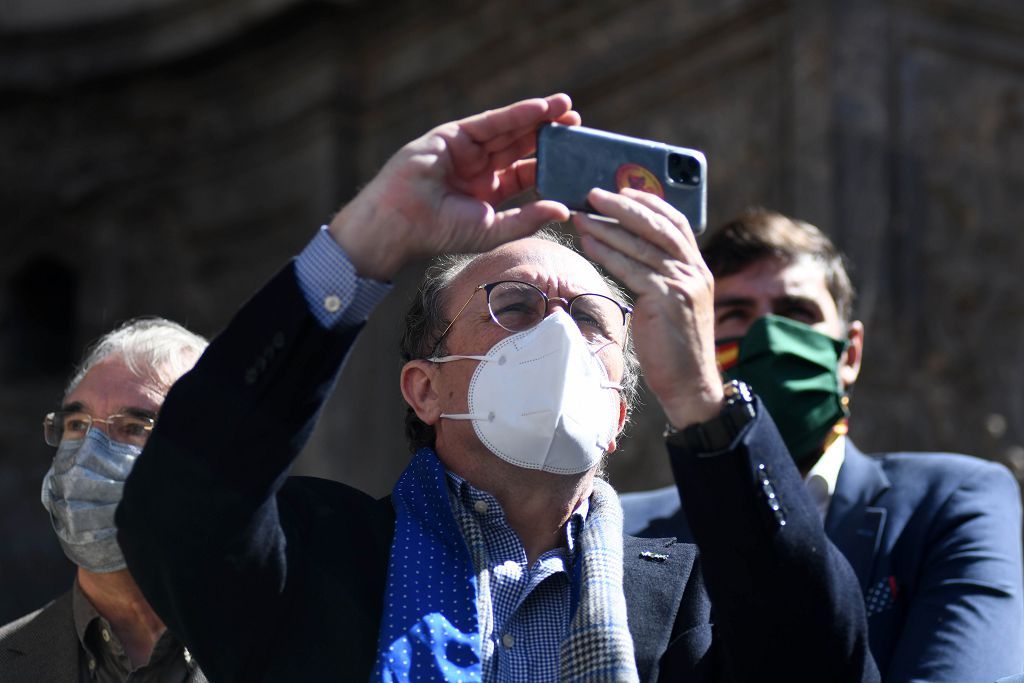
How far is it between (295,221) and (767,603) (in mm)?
6534

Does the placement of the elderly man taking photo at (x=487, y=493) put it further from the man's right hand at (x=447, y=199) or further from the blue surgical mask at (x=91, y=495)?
the blue surgical mask at (x=91, y=495)

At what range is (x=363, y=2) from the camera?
8.46 metres

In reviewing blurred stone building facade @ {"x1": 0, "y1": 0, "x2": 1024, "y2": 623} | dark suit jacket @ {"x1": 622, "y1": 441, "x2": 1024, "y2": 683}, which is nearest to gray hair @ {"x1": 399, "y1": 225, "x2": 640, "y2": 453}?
dark suit jacket @ {"x1": 622, "y1": 441, "x2": 1024, "y2": 683}

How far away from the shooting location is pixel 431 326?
296 centimetres

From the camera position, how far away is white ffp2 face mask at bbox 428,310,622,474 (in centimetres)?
262

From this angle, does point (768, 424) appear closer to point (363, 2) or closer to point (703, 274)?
point (703, 274)

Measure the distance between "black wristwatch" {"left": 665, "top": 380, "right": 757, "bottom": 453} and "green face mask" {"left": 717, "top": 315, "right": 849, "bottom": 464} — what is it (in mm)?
1150

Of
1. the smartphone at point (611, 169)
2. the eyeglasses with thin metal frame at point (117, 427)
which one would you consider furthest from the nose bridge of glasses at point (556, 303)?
the eyeglasses with thin metal frame at point (117, 427)

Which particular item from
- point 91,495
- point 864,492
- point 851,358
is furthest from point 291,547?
point 851,358

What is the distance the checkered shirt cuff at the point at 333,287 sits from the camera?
7.88 feet

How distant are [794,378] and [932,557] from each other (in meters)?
0.57

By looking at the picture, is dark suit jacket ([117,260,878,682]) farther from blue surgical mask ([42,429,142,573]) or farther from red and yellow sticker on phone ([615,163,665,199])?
blue surgical mask ([42,429,142,573])

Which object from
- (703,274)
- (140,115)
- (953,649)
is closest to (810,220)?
(953,649)

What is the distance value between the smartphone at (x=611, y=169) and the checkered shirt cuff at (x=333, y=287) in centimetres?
38
